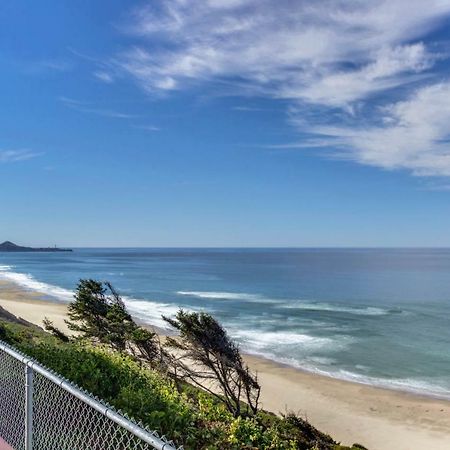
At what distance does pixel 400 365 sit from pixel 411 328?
42.3 ft

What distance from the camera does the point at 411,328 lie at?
40.9 meters

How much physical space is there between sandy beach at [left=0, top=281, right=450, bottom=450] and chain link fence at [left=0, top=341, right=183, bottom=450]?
14361 mm

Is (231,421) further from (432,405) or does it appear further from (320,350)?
(320,350)

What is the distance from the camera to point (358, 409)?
20.8 meters

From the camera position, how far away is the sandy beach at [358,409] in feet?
58.1

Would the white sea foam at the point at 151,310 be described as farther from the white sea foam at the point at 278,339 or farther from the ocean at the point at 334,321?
the white sea foam at the point at 278,339

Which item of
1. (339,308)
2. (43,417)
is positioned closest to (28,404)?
(43,417)

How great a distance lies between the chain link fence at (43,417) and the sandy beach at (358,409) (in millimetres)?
14361

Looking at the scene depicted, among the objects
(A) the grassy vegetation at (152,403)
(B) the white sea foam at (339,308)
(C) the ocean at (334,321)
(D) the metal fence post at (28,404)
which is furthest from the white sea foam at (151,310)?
(D) the metal fence post at (28,404)

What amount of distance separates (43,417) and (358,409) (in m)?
18.2

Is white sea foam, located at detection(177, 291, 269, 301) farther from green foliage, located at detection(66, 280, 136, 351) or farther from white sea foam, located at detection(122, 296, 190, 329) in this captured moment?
green foliage, located at detection(66, 280, 136, 351)

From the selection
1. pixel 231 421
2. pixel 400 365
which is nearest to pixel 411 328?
pixel 400 365

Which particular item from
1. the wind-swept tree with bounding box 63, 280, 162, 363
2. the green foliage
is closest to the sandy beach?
the wind-swept tree with bounding box 63, 280, 162, 363

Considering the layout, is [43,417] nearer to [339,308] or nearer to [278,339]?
[278,339]
